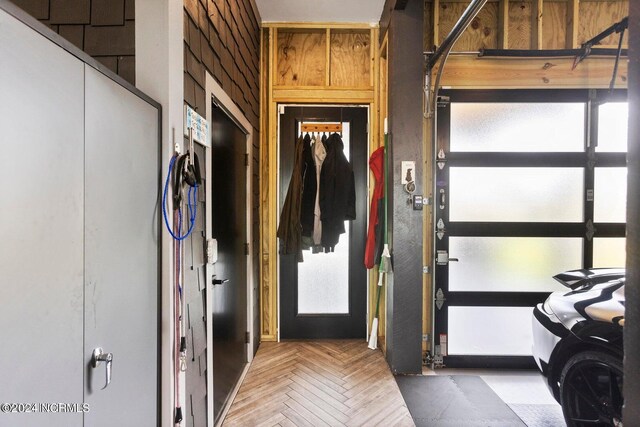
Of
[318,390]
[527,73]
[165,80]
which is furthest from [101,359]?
[527,73]

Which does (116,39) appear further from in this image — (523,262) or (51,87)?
(523,262)

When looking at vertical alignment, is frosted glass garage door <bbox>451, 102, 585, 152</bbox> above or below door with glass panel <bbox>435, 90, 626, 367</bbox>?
above

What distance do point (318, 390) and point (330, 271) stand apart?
44.2 inches

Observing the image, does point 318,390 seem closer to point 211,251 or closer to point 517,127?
point 211,251

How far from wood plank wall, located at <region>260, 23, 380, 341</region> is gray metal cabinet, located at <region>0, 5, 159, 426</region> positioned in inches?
72.7

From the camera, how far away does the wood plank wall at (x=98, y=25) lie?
3.85ft

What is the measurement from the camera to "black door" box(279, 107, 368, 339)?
9.97 ft

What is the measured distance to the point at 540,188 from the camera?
8.56ft

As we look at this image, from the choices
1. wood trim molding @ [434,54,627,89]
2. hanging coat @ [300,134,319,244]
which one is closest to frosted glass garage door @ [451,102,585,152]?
wood trim molding @ [434,54,627,89]

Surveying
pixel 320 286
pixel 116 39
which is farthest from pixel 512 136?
pixel 116 39

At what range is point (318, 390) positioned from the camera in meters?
2.22

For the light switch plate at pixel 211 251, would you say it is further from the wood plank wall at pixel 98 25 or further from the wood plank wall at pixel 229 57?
the wood plank wall at pixel 98 25

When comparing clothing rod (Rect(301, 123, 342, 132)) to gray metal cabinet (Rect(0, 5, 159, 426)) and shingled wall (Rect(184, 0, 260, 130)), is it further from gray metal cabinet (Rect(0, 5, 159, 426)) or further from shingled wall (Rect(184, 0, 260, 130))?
gray metal cabinet (Rect(0, 5, 159, 426))

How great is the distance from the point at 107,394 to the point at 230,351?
1278 mm
